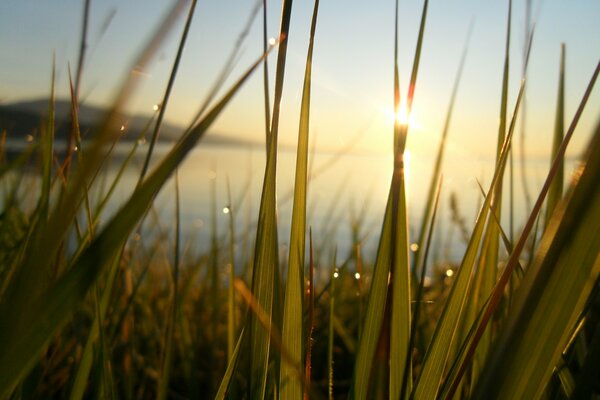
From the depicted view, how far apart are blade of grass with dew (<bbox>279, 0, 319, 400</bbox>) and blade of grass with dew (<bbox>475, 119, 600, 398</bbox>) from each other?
23 cm

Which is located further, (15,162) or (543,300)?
(15,162)

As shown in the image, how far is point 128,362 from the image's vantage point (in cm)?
90

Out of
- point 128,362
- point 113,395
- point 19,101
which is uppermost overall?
point 19,101

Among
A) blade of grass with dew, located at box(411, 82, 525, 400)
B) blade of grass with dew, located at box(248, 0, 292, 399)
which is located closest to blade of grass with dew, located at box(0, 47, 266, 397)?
blade of grass with dew, located at box(248, 0, 292, 399)

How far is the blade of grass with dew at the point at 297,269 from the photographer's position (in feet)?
1.69

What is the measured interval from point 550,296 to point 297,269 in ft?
0.88

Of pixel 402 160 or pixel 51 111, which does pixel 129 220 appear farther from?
pixel 51 111

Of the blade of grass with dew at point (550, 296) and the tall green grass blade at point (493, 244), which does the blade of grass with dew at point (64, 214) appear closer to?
the blade of grass with dew at point (550, 296)

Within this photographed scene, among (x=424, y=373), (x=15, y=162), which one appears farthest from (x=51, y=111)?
(x=424, y=373)

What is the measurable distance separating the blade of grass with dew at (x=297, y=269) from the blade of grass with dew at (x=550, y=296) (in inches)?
9.0

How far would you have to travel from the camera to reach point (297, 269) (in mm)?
529

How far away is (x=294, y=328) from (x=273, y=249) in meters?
0.08

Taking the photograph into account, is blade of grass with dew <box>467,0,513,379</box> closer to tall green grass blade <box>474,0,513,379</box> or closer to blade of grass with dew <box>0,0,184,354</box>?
A: tall green grass blade <box>474,0,513,379</box>

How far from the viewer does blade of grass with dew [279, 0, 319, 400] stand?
0.51 m
